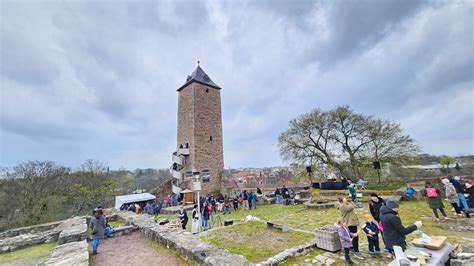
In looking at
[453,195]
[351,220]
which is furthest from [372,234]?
[453,195]

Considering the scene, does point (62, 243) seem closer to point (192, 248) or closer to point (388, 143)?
point (192, 248)

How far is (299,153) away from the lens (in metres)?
19.1

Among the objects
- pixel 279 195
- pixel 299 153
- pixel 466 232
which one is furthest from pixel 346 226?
pixel 299 153

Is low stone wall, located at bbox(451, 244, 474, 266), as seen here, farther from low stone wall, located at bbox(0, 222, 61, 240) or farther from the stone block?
low stone wall, located at bbox(0, 222, 61, 240)

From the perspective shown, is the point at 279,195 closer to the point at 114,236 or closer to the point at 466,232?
the point at 466,232

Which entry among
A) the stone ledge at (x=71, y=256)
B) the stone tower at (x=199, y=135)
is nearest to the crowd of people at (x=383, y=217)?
the stone ledge at (x=71, y=256)

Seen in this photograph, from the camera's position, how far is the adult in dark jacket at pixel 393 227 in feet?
11.3

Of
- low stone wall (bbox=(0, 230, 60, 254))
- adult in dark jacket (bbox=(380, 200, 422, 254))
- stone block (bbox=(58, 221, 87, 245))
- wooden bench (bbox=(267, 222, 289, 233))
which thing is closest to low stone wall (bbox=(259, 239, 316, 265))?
adult in dark jacket (bbox=(380, 200, 422, 254))

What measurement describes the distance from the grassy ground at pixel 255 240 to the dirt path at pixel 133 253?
147 cm

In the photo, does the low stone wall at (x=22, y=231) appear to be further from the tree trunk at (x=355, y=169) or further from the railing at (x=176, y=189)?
the tree trunk at (x=355, y=169)

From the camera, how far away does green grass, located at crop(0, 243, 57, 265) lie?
5398 millimetres

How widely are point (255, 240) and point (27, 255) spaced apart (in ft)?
22.9

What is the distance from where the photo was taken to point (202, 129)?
65.3 ft

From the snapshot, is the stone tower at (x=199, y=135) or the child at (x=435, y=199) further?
the stone tower at (x=199, y=135)
